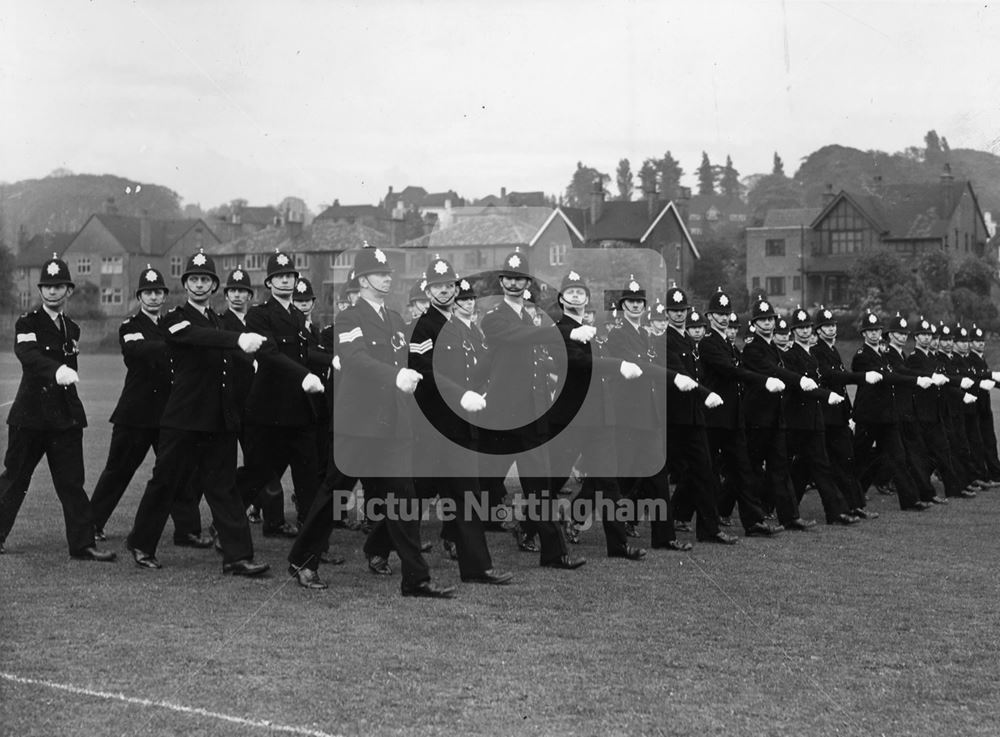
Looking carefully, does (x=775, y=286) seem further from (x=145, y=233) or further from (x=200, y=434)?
(x=200, y=434)

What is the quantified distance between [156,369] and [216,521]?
1843mm

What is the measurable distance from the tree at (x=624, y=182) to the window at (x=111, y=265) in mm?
23481

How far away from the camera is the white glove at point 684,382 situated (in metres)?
9.08

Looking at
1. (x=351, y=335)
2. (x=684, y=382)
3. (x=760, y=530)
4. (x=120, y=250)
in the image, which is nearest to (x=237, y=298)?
(x=351, y=335)

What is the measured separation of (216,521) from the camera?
820 centimetres

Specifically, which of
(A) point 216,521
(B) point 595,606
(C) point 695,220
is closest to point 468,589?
(B) point 595,606

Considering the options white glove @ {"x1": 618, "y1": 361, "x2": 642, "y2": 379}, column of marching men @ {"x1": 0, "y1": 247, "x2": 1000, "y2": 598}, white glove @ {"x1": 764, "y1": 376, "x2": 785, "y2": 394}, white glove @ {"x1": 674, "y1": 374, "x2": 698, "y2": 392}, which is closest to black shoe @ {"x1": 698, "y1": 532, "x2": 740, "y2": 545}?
column of marching men @ {"x1": 0, "y1": 247, "x2": 1000, "y2": 598}

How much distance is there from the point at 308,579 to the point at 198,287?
2.18 meters

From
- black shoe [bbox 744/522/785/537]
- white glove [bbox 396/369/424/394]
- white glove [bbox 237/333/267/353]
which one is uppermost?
white glove [bbox 237/333/267/353]

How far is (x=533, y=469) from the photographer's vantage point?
347 inches

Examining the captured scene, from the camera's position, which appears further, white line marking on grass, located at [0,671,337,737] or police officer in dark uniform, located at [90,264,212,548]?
police officer in dark uniform, located at [90,264,212,548]

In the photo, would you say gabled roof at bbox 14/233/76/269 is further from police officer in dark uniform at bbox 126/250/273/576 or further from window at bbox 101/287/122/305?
police officer in dark uniform at bbox 126/250/273/576

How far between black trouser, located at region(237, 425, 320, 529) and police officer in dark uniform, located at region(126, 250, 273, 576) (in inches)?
38.1

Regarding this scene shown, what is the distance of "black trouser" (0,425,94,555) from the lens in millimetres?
8648
